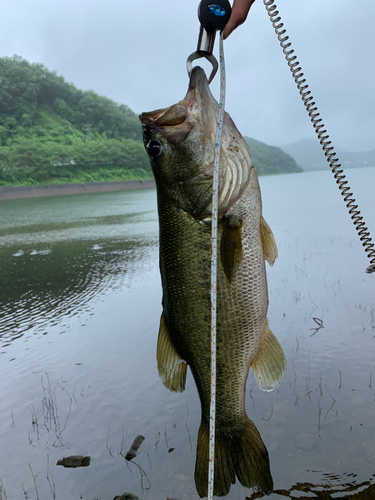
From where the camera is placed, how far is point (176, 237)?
8.33ft

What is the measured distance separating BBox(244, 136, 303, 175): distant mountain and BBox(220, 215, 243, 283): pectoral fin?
147915 millimetres

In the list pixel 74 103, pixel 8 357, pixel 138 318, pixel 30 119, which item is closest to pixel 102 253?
pixel 138 318

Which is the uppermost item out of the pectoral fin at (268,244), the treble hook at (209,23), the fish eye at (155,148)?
the treble hook at (209,23)

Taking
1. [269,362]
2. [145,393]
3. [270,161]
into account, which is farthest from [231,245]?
[270,161]

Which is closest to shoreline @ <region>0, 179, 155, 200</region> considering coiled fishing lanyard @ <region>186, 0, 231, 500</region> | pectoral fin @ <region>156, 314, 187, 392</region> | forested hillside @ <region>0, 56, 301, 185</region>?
forested hillside @ <region>0, 56, 301, 185</region>

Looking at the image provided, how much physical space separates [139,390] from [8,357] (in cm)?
333

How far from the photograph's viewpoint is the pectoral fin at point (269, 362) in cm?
279

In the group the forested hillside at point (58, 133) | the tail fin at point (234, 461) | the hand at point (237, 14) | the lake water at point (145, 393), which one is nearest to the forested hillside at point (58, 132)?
the forested hillside at point (58, 133)

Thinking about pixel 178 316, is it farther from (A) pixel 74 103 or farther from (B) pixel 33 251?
(A) pixel 74 103

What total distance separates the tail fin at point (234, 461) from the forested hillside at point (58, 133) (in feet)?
252

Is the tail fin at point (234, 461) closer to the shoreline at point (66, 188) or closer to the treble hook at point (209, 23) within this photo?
the treble hook at point (209, 23)

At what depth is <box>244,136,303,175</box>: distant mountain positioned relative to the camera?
152 m

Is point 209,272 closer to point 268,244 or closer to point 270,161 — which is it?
point 268,244

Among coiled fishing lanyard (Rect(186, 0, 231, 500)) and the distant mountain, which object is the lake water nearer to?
coiled fishing lanyard (Rect(186, 0, 231, 500))
